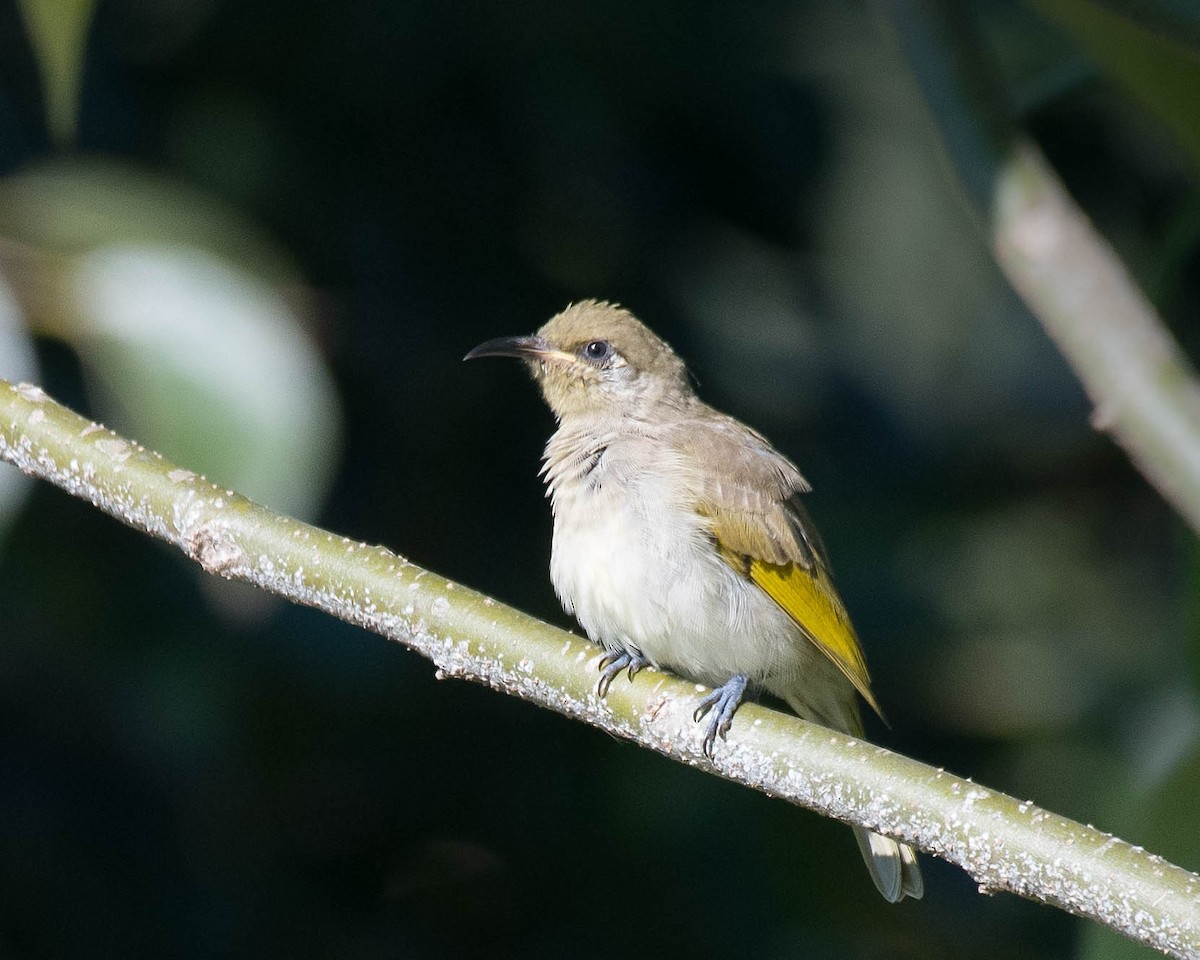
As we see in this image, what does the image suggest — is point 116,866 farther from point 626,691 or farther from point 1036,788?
point 1036,788

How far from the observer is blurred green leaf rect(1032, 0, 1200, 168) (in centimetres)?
203

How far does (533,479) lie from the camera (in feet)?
15.9

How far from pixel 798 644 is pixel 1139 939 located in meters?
1.81

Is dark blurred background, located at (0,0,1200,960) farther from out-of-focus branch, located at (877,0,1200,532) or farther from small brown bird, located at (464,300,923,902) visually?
out-of-focus branch, located at (877,0,1200,532)

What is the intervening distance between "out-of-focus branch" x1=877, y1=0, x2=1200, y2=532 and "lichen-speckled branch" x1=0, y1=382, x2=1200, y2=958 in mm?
511

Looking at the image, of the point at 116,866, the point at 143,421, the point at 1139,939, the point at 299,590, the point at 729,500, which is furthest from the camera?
the point at 116,866

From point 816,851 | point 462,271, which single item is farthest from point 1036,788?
point 462,271

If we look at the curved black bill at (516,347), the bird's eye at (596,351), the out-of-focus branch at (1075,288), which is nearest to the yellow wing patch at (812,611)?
the bird's eye at (596,351)

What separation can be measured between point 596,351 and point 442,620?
74.5 inches

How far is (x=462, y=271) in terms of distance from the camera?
15.6ft

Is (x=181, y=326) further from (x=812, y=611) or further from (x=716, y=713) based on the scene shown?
(x=812, y=611)

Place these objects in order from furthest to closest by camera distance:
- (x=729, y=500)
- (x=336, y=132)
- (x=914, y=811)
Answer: (x=336, y=132)
(x=729, y=500)
(x=914, y=811)

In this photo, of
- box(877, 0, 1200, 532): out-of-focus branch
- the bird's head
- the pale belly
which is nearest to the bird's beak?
the bird's head

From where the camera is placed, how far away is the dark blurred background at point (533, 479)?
4.28m
